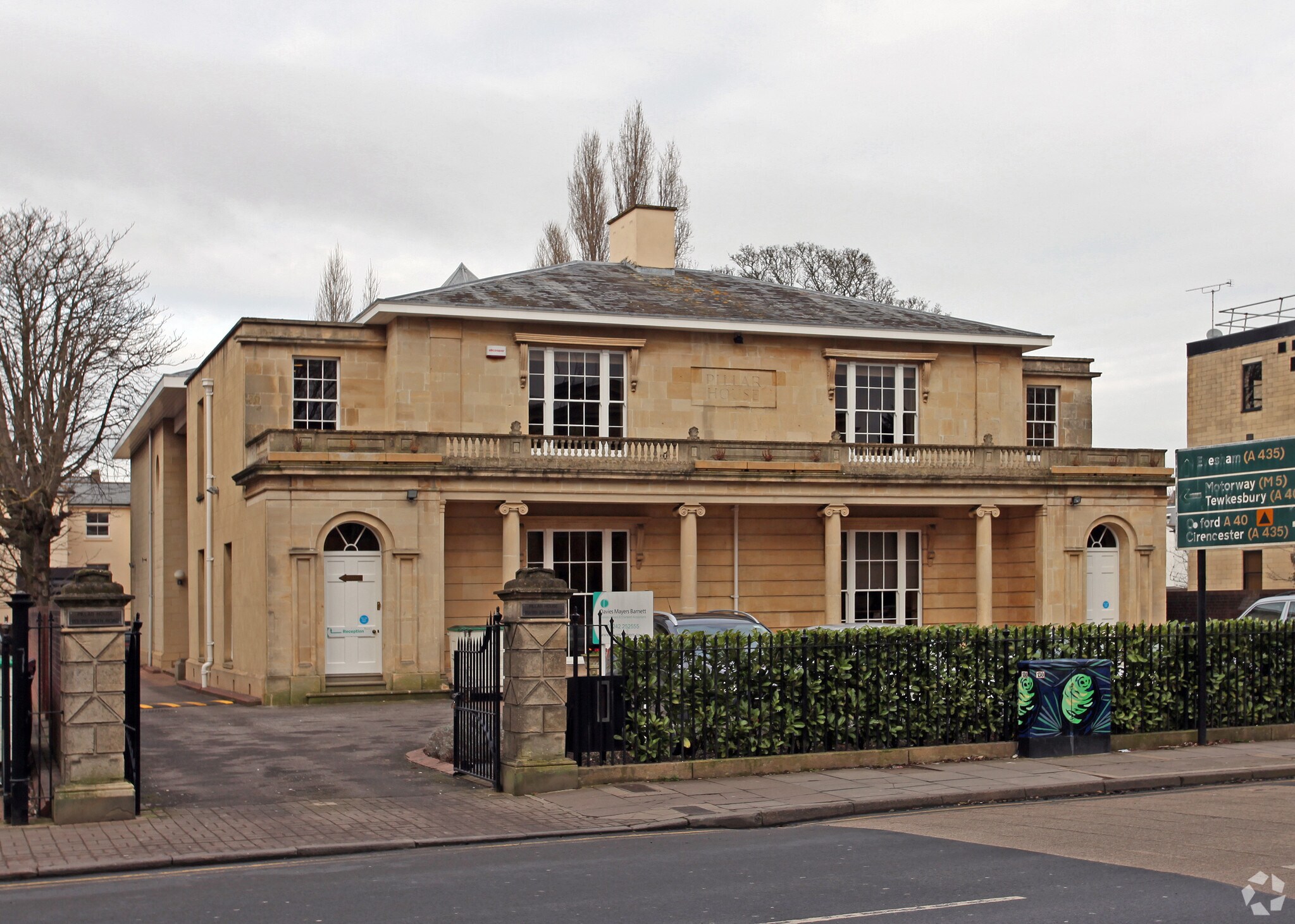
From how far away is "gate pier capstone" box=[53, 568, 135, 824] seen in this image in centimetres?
1290

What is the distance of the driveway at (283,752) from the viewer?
49.8ft

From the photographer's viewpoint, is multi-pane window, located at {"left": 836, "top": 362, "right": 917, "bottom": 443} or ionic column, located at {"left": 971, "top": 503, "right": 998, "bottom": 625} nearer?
ionic column, located at {"left": 971, "top": 503, "right": 998, "bottom": 625}

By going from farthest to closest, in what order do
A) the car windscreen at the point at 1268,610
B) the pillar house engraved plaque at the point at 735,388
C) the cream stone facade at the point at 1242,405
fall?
the cream stone facade at the point at 1242,405, the pillar house engraved plaque at the point at 735,388, the car windscreen at the point at 1268,610

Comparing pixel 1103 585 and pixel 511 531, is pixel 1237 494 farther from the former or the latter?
pixel 1103 585

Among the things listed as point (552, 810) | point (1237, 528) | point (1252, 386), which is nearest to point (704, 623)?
point (1237, 528)

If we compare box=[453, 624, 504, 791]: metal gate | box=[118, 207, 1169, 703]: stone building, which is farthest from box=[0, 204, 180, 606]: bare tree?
box=[453, 624, 504, 791]: metal gate

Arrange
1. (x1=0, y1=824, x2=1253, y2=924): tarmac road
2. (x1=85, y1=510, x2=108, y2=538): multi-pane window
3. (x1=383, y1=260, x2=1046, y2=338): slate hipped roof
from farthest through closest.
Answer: (x1=85, y1=510, x2=108, y2=538): multi-pane window, (x1=383, y1=260, x2=1046, y2=338): slate hipped roof, (x1=0, y1=824, x2=1253, y2=924): tarmac road

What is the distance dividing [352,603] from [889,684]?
1453cm

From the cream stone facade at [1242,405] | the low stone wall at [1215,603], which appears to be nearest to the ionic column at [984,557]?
the low stone wall at [1215,603]

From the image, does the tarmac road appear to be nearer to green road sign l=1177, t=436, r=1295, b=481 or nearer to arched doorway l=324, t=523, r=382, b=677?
green road sign l=1177, t=436, r=1295, b=481

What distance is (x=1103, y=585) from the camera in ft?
114

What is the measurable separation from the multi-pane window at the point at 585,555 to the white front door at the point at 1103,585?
11.9 m

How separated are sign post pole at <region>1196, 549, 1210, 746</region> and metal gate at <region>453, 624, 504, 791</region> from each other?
9.44 m

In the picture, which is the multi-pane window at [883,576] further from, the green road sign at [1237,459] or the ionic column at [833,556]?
the green road sign at [1237,459]
